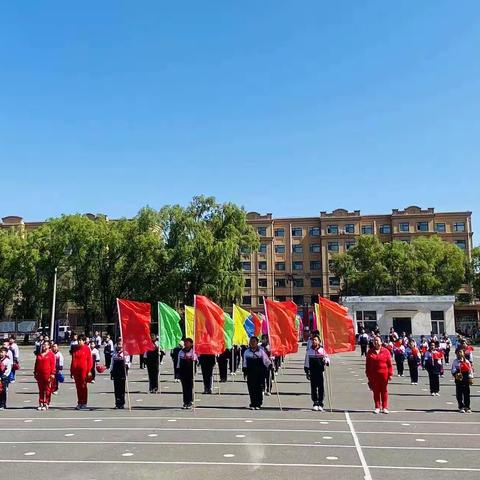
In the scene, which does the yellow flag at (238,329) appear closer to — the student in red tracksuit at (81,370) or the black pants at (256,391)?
the black pants at (256,391)

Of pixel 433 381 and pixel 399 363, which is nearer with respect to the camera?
pixel 433 381

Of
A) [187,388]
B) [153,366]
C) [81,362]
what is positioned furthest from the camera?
[153,366]

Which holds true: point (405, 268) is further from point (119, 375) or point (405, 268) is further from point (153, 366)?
point (119, 375)

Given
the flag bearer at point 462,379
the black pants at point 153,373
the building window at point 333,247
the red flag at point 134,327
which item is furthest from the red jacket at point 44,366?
the building window at point 333,247

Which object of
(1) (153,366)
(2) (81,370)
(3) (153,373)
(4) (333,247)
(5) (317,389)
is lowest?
(5) (317,389)

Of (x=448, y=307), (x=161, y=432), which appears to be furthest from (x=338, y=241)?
(x=161, y=432)

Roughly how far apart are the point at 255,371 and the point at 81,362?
4297mm

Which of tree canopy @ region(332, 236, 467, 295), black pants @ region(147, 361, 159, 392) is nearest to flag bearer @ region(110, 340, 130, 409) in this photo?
black pants @ region(147, 361, 159, 392)

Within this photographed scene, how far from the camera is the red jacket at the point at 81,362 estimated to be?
14.7 m

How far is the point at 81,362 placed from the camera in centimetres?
1483

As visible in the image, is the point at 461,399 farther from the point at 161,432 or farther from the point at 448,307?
the point at 448,307

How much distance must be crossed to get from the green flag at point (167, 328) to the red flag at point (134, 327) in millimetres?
1265

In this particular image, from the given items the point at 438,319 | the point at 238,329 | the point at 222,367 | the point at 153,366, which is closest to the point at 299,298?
the point at 438,319

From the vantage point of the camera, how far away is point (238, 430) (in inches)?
457
